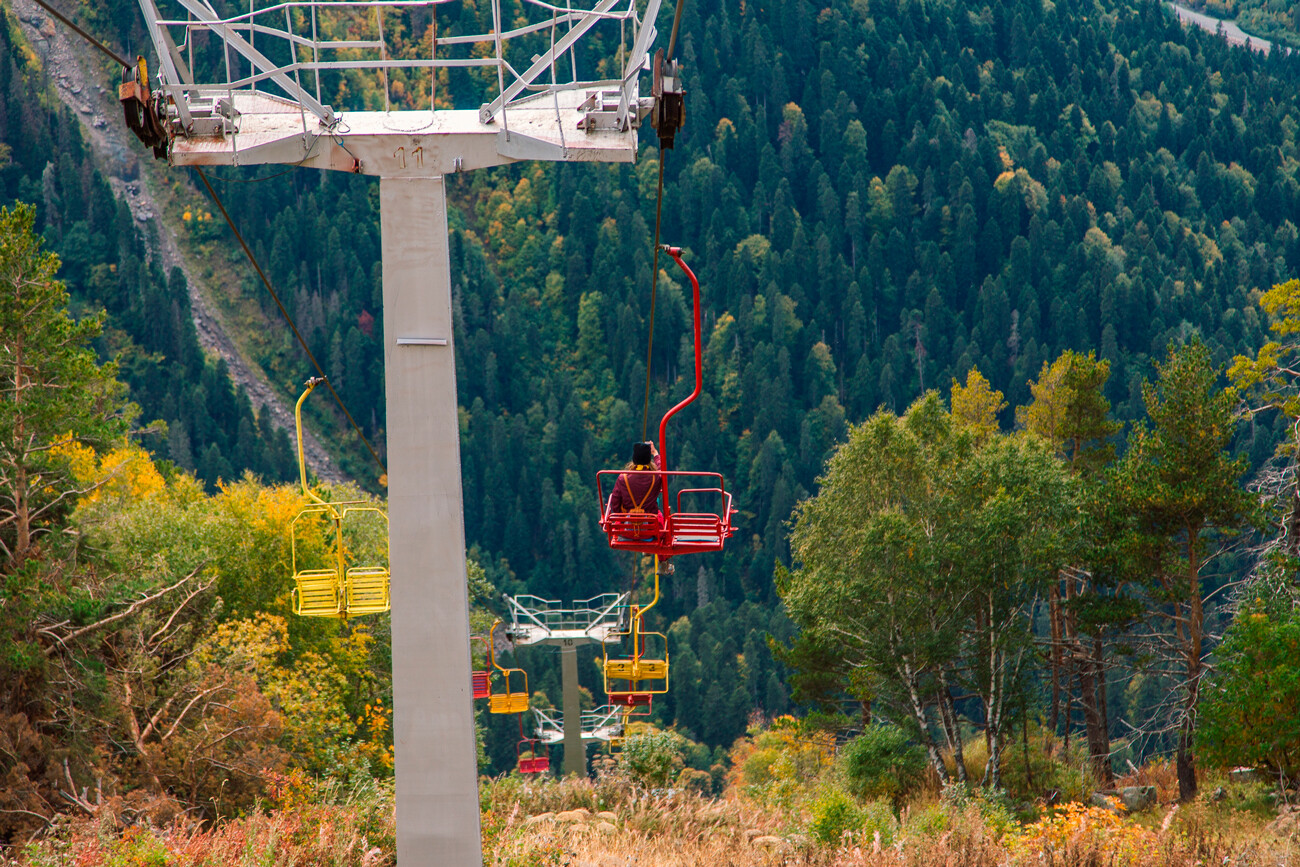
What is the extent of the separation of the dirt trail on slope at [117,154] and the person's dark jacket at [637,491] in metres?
152

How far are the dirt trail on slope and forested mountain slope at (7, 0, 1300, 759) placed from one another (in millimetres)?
7333

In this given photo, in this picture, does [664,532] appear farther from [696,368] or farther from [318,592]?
[318,592]

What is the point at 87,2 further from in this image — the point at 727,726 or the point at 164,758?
the point at 164,758

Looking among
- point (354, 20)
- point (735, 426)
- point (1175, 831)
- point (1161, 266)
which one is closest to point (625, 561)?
point (735, 426)

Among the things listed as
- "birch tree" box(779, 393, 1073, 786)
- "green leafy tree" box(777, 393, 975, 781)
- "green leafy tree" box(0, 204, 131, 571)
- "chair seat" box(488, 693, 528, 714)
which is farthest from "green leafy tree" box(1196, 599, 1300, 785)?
"green leafy tree" box(0, 204, 131, 571)

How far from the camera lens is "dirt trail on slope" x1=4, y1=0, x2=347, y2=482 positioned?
530ft

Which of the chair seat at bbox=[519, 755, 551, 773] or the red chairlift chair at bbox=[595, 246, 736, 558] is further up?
the red chairlift chair at bbox=[595, 246, 736, 558]

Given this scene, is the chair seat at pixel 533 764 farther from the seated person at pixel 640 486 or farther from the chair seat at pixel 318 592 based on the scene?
the seated person at pixel 640 486

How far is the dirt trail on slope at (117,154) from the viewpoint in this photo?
Result: 530 feet

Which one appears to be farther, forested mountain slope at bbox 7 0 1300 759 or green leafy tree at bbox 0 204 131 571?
forested mountain slope at bbox 7 0 1300 759

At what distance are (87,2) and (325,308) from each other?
222 ft

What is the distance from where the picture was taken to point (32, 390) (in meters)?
20.2

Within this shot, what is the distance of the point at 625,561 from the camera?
155m

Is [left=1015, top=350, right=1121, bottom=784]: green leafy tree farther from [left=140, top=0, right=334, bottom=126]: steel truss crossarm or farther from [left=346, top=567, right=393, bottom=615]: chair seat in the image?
[left=140, top=0, right=334, bottom=126]: steel truss crossarm
